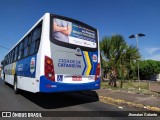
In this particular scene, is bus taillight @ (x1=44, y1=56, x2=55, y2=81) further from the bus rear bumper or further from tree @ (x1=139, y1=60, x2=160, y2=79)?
tree @ (x1=139, y1=60, x2=160, y2=79)

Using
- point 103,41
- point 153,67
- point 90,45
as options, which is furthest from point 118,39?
point 153,67

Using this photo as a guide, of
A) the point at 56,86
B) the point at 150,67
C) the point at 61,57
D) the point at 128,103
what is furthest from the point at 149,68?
the point at 56,86

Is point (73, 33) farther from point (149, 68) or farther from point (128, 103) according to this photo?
point (149, 68)

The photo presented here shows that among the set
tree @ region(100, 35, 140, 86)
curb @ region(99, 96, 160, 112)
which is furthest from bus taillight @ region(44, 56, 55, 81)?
tree @ region(100, 35, 140, 86)

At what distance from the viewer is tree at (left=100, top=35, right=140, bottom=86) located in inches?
639

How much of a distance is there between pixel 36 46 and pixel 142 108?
4.52 meters

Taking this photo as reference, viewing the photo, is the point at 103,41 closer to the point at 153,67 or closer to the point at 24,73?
the point at 24,73

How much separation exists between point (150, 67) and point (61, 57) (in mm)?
59263

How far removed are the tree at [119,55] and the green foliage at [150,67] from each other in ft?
157

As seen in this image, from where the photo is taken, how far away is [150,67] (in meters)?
63.8

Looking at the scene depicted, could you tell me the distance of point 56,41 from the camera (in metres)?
8.10

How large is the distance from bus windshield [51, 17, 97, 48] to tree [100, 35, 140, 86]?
7154mm

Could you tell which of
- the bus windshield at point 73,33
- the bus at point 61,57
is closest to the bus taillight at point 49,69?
the bus at point 61,57

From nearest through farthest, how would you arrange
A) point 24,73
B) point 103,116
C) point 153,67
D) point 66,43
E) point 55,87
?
point 103,116, point 55,87, point 66,43, point 24,73, point 153,67
